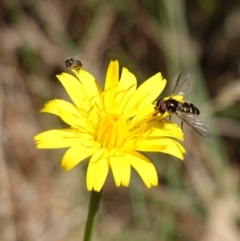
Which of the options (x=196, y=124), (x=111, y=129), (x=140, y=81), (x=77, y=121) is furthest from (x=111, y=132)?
(x=140, y=81)

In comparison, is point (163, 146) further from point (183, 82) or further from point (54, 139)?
point (183, 82)

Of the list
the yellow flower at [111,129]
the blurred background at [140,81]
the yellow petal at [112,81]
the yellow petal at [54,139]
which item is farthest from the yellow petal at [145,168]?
the blurred background at [140,81]

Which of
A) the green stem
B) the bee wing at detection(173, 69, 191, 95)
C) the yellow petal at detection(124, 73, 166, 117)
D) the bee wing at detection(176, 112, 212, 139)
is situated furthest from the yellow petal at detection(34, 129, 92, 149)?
the bee wing at detection(173, 69, 191, 95)

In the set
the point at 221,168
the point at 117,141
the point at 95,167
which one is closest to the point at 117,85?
the point at 117,141

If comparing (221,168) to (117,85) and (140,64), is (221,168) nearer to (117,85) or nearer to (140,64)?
(140,64)

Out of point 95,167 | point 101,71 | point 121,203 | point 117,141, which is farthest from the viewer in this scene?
point 101,71

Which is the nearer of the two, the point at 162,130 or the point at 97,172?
the point at 97,172
